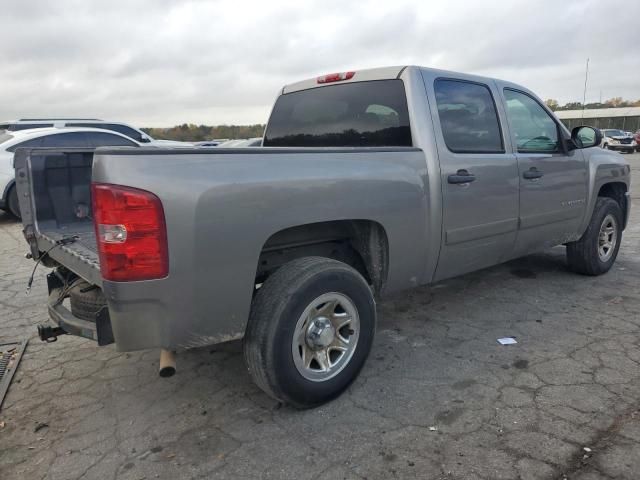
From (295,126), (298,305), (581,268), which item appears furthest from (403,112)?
(581,268)

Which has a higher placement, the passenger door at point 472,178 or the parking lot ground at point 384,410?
the passenger door at point 472,178

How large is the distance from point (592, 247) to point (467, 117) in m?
2.25

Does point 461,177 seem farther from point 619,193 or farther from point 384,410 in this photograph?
point 619,193

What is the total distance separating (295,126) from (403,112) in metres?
1.12

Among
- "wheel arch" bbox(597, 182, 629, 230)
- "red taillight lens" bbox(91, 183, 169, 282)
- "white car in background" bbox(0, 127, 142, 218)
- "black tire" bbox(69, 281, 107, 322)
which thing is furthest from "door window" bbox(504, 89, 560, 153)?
"white car in background" bbox(0, 127, 142, 218)

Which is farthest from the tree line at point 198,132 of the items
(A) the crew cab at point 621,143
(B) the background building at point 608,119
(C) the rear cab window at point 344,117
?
(B) the background building at point 608,119

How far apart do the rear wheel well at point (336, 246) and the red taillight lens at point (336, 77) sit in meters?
1.33

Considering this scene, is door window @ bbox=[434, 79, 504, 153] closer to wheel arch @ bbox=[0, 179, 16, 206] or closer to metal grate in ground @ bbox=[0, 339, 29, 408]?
metal grate in ground @ bbox=[0, 339, 29, 408]

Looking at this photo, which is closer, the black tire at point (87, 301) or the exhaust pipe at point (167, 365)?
the exhaust pipe at point (167, 365)

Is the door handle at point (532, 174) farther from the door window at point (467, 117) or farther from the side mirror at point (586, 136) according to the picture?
the side mirror at point (586, 136)

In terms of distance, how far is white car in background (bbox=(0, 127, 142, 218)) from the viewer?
8641mm

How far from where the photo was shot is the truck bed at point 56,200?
10.6ft

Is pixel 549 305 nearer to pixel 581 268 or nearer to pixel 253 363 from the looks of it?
pixel 581 268

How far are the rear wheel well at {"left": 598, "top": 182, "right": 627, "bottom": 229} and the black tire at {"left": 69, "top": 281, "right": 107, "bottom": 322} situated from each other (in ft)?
16.1
